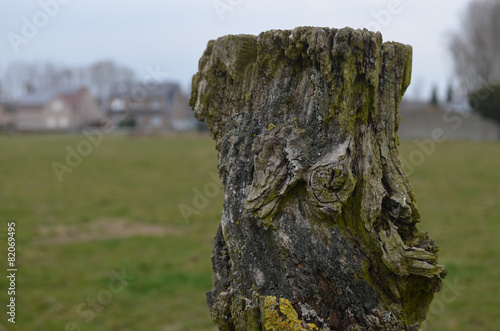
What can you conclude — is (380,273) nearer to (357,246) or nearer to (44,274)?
(357,246)

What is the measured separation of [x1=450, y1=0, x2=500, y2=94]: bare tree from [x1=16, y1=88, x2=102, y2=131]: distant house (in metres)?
48.0

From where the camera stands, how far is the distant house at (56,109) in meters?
64.6

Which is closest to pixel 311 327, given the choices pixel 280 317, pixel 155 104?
pixel 280 317

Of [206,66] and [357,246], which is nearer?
[357,246]

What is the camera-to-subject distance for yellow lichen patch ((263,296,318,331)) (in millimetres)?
2363

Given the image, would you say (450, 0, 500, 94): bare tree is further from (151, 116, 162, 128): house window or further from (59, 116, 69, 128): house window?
(59, 116, 69, 128): house window

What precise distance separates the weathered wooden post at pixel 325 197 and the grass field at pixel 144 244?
14.3 feet

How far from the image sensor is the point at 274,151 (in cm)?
245

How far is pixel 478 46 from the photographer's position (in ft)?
146

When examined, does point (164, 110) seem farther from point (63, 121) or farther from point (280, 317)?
point (280, 317)

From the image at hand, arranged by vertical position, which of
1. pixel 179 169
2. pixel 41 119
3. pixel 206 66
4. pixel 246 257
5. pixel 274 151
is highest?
pixel 206 66

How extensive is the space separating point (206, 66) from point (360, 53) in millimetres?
944

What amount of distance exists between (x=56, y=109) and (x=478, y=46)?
2181 inches

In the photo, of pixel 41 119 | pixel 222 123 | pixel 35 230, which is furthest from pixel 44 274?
pixel 41 119
